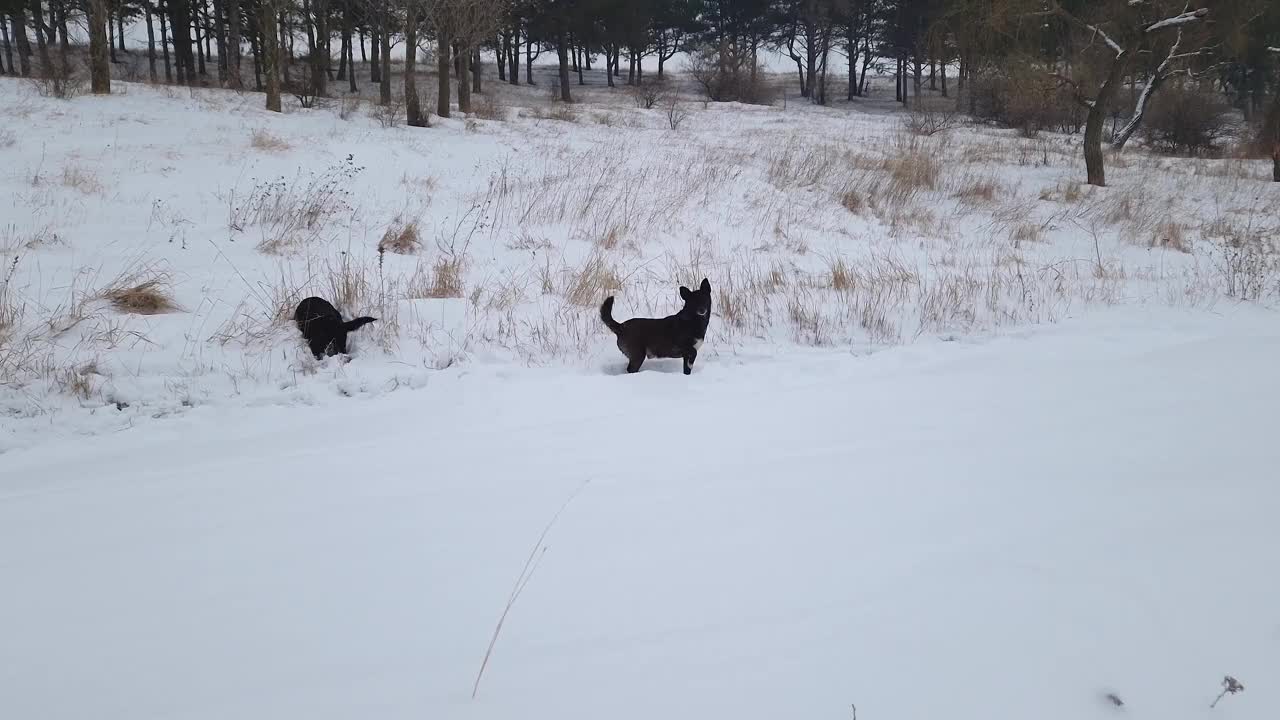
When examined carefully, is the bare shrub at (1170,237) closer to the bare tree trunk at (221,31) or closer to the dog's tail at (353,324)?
the dog's tail at (353,324)

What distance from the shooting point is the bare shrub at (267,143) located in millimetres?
10219

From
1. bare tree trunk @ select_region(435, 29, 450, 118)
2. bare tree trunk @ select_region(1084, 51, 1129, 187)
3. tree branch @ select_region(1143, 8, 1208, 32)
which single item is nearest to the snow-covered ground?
bare tree trunk @ select_region(1084, 51, 1129, 187)

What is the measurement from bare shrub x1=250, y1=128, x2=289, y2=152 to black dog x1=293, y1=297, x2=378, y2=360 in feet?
23.8

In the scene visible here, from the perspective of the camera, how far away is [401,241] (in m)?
7.04

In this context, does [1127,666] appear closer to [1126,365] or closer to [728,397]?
[728,397]

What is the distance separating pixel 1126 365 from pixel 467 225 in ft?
21.8

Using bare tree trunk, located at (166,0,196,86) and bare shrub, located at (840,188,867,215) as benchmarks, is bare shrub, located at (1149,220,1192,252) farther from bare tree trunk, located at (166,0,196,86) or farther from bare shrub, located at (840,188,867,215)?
bare tree trunk, located at (166,0,196,86)

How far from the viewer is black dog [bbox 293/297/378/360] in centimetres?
439

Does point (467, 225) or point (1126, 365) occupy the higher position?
point (467, 225)

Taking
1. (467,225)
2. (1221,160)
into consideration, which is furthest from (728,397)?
(1221,160)

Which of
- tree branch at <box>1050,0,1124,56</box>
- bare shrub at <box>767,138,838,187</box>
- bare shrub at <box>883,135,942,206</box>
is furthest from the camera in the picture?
tree branch at <box>1050,0,1124,56</box>

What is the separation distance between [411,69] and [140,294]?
36.0 feet

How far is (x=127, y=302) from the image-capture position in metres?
4.89

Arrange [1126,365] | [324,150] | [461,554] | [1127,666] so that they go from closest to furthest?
[1127,666]
[461,554]
[1126,365]
[324,150]
